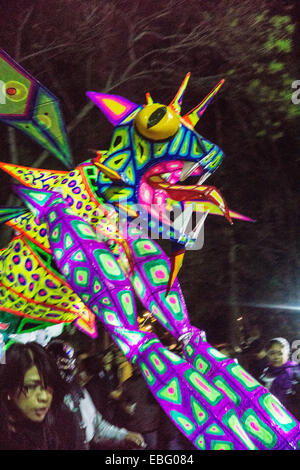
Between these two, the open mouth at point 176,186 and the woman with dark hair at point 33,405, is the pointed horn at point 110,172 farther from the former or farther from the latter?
the woman with dark hair at point 33,405

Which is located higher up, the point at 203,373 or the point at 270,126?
the point at 270,126

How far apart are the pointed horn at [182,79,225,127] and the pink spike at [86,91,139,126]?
0.85ft

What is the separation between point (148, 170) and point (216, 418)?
1.11m

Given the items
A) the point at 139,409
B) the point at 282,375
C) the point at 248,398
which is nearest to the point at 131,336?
the point at 139,409

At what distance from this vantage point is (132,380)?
2.40 metres

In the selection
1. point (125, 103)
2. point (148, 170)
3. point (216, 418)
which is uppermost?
point (125, 103)

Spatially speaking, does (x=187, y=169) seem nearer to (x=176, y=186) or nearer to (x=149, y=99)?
(x=176, y=186)

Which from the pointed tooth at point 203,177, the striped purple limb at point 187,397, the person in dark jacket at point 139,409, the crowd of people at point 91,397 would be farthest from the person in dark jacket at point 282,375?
the pointed tooth at point 203,177

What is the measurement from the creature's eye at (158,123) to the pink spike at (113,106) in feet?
0.72

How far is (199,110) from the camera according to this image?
107 inches

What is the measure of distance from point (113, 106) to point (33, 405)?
1.48m

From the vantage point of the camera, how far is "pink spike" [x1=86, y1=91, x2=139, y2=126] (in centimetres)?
268
